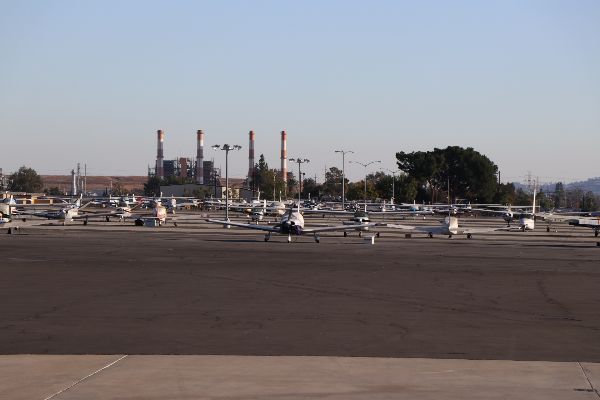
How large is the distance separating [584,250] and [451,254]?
1167cm

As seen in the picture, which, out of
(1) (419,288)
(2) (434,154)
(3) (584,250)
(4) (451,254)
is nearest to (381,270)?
(1) (419,288)

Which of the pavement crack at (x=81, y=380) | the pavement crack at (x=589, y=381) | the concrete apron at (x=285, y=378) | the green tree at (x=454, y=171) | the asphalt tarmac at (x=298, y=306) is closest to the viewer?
the pavement crack at (x=81, y=380)

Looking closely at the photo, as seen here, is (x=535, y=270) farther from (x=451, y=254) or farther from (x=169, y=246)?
(x=169, y=246)

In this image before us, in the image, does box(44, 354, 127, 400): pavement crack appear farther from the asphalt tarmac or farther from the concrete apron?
the asphalt tarmac

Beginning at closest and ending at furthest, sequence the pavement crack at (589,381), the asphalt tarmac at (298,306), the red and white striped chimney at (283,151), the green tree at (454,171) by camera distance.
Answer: the pavement crack at (589,381) < the asphalt tarmac at (298,306) < the green tree at (454,171) < the red and white striped chimney at (283,151)

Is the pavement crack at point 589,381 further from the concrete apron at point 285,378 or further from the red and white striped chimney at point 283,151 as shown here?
the red and white striped chimney at point 283,151

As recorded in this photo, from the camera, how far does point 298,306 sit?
20359 mm

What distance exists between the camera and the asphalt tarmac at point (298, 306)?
14867mm

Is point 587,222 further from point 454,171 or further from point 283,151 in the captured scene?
point 283,151

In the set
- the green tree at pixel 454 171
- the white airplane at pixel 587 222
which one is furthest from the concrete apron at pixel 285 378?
the green tree at pixel 454 171

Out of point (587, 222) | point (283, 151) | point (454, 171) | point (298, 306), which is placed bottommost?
point (298, 306)

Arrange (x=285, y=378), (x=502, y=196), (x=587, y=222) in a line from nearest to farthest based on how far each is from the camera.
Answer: (x=285, y=378), (x=587, y=222), (x=502, y=196)

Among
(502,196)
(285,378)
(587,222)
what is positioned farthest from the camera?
(502,196)

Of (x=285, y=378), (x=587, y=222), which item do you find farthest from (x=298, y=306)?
(x=587, y=222)
